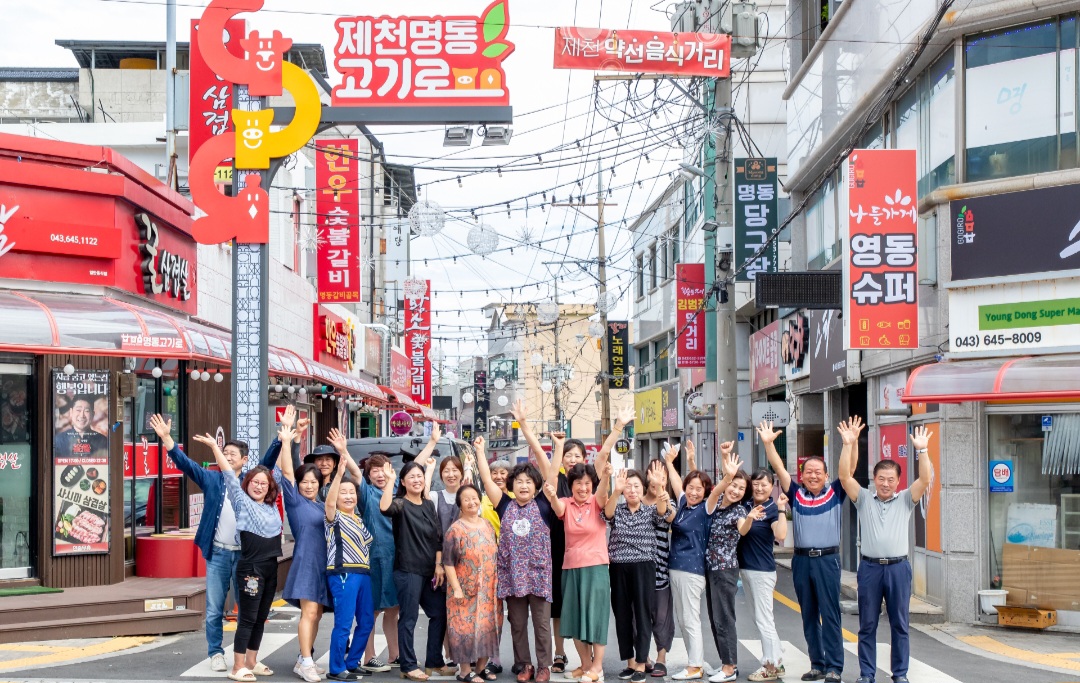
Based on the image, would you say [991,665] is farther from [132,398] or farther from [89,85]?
[89,85]

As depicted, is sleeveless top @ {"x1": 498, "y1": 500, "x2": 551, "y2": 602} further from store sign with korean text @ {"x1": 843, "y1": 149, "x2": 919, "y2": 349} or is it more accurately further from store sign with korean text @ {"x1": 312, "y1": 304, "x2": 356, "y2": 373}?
store sign with korean text @ {"x1": 312, "y1": 304, "x2": 356, "y2": 373}

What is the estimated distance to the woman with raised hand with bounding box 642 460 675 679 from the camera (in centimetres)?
1054

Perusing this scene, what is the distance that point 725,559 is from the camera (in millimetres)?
10477

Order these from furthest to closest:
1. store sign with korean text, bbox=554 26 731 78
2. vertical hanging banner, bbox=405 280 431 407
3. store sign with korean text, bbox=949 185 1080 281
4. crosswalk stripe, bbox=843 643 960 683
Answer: vertical hanging banner, bbox=405 280 431 407 → store sign with korean text, bbox=554 26 731 78 → store sign with korean text, bbox=949 185 1080 281 → crosswalk stripe, bbox=843 643 960 683

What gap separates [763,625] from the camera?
10445 mm

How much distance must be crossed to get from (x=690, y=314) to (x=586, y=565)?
18.7 meters

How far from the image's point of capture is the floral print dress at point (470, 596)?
10094mm

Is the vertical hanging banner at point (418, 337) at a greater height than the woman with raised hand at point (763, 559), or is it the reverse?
the vertical hanging banner at point (418, 337)

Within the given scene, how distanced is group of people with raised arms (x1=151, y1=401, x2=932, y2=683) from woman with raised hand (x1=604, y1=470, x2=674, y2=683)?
0.05 feet

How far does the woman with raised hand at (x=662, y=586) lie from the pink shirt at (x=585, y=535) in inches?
21.4

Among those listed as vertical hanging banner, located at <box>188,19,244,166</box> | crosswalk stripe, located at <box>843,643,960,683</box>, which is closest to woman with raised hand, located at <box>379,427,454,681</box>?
crosswalk stripe, located at <box>843,643,960,683</box>

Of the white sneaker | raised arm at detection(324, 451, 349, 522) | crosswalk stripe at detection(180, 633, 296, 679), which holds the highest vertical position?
raised arm at detection(324, 451, 349, 522)

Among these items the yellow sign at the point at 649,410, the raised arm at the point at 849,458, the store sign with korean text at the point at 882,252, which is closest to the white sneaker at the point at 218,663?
the raised arm at the point at 849,458

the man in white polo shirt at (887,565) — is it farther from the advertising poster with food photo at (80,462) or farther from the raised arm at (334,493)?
the advertising poster with food photo at (80,462)
